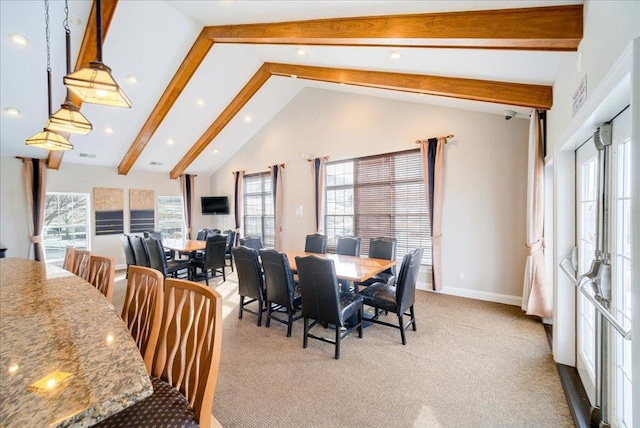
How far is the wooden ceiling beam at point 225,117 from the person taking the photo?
538 centimetres

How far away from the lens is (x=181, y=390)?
117 centimetres

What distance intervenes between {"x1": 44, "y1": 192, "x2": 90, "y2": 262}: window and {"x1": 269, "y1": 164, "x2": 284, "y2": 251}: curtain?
4.62m

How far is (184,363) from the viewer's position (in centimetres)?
121

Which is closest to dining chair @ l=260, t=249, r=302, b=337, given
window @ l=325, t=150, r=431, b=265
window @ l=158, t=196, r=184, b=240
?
window @ l=325, t=150, r=431, b=265

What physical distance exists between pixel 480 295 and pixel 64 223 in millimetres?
9040

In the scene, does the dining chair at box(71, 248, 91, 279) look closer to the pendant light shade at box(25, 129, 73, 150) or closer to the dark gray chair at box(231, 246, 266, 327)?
the pendant light shade at box(25, 129, 73, 150)

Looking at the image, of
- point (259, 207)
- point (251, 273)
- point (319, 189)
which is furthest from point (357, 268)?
point (259, 207)

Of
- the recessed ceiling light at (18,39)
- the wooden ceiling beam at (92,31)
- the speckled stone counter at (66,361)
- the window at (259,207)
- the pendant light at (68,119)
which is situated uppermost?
the wooden ceiling beam at (92,31)

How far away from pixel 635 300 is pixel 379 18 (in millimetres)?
2877

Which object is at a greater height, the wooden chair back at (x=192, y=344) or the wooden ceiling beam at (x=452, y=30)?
the wooden ceiling beam at (x=452, y=30)

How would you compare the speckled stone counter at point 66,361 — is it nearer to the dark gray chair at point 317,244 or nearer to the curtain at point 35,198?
the dark gray chair at point 317,244

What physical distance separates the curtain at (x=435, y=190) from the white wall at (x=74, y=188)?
7.16 meters

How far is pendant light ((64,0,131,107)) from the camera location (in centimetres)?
179

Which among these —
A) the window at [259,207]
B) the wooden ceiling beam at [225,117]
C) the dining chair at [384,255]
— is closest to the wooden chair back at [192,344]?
the dining chair at [384,255]
